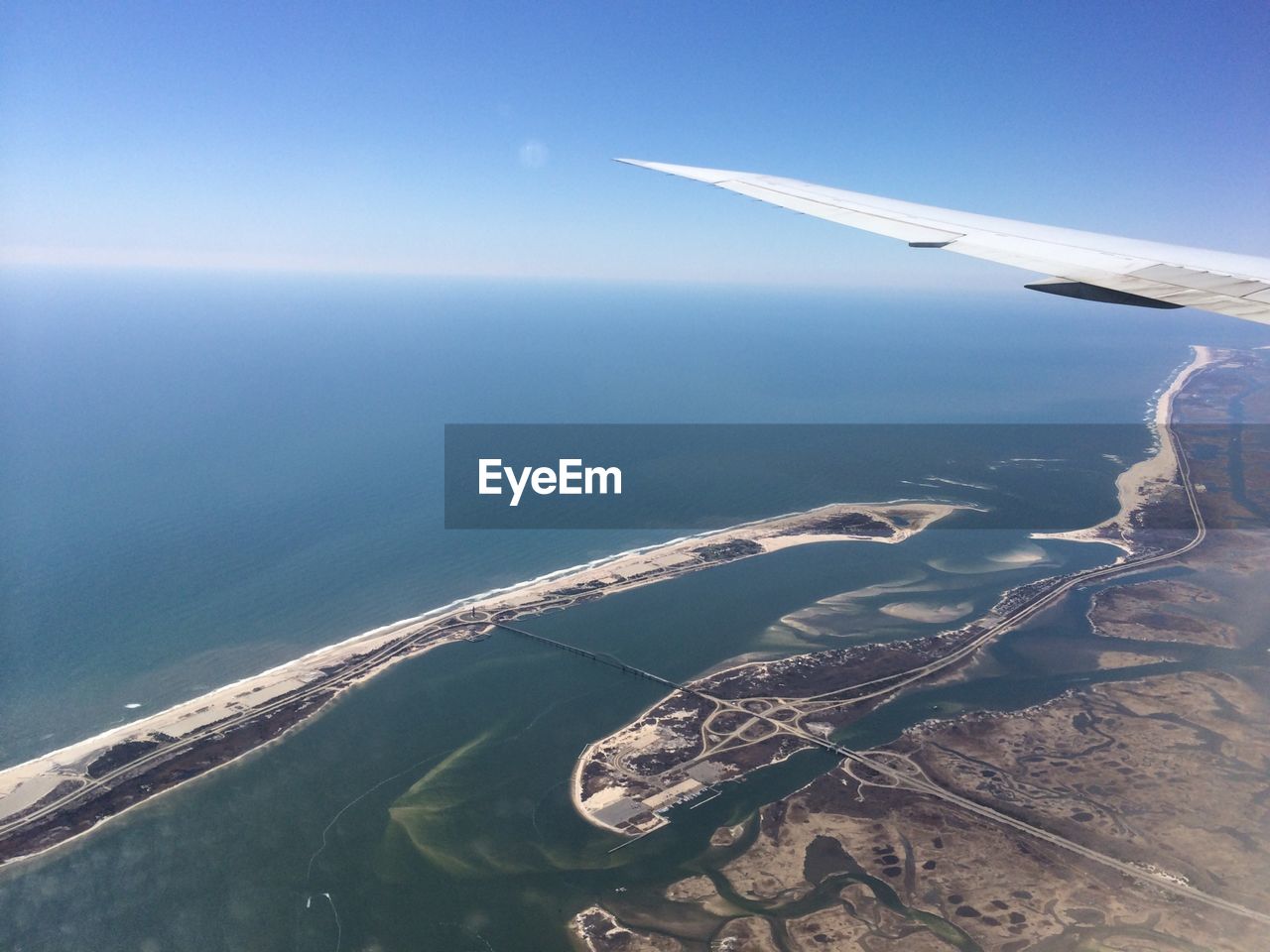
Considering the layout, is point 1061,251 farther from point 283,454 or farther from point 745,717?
point 283,454

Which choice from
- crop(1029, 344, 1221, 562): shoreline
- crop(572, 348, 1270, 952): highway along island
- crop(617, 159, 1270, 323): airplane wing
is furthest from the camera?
crop(1029, 344, 1221, 562): shoreline

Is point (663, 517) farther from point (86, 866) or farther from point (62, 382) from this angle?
point (62, 382)

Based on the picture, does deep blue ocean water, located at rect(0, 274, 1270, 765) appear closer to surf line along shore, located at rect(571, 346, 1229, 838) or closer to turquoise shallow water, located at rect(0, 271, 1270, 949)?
turquoise shallow water, located at rect(0, 271, 1270, 949)

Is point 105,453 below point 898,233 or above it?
below

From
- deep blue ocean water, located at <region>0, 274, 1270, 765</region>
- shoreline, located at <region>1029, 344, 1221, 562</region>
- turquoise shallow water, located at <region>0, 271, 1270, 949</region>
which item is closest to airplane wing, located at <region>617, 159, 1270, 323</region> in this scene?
turquoise shallow water, located at <region>0, 271, 1270, 949</region>

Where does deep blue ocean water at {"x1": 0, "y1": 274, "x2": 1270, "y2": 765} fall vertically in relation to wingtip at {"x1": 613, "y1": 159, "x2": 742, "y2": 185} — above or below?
below

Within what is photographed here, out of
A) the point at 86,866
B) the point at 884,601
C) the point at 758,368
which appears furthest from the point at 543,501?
the point at 758,368
